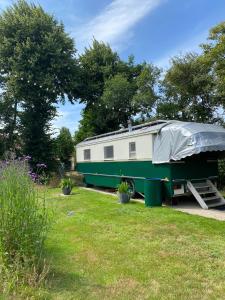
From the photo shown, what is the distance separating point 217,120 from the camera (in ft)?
52.3

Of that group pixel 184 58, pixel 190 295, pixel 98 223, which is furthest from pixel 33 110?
pixel 190 295

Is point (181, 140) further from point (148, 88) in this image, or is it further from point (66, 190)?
point (148, 88)

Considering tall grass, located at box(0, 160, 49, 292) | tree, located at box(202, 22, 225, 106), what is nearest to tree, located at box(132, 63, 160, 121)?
tree, located at box(202, 22, 225, 106)

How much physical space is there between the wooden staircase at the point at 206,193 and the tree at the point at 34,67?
1233cm

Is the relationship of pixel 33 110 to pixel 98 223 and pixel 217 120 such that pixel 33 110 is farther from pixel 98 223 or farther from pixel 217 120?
pixel 98 223

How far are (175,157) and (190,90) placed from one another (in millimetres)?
7763

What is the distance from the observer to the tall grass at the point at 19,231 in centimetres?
399

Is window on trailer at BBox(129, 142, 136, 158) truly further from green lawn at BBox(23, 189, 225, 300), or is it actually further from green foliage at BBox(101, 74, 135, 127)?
green foliage at BBox(101, 74, 135, 127)

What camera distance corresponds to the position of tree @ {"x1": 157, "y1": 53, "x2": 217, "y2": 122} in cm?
1555

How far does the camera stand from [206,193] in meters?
10.0

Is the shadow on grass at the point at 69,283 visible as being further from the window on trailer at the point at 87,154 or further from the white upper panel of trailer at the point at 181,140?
the window on trailer at the point at 87,154

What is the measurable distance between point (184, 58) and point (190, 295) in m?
14.1

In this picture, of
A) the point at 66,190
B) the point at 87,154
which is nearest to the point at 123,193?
the point at 66,190

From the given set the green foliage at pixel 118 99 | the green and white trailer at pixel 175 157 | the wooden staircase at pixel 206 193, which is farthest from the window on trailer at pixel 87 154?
the wooden staircase at pixel 206 193
